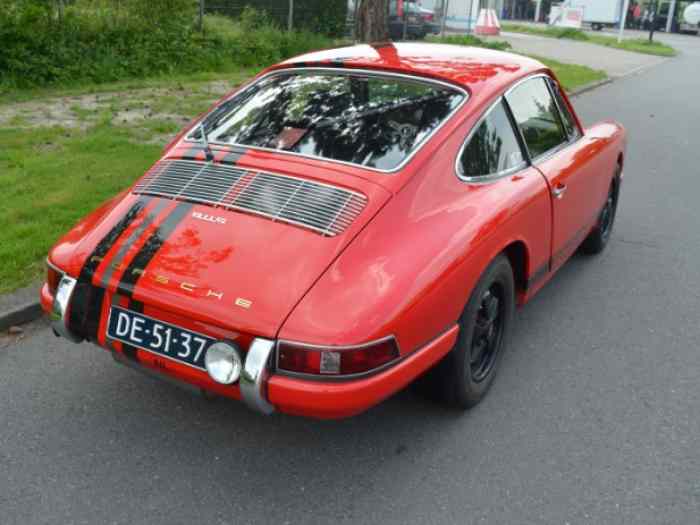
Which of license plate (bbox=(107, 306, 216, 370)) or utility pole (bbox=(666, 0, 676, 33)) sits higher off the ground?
utility pole (bbox=(666, 0, 676, 33))

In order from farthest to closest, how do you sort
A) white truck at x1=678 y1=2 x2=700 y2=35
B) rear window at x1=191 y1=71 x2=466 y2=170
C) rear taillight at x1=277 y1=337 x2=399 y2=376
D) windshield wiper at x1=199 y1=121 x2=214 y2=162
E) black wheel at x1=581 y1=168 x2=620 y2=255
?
1. white truck at x1=678 y1=2 x2=700 y2=35
2. black wheel at x1=581 y1=168 x2=620 y2=255
3. windshield wiper at x1=199 y1=121 x2=214 y2=162
4. rear window at x1=191 y1=71 x2=466 y2=170
5. rear taillight at x1=277 y1=337 x2=399 y2=376

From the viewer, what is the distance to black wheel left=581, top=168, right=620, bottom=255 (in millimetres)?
5207

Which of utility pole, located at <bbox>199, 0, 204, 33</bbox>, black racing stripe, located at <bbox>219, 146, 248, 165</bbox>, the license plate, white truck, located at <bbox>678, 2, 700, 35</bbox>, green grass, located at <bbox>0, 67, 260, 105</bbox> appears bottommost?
green grass, located at <bbox>0, 67, 260, 105</bbox>

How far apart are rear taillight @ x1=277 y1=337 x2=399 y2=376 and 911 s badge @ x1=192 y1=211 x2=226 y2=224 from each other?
0.72 meters

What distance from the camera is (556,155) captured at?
13.0ft

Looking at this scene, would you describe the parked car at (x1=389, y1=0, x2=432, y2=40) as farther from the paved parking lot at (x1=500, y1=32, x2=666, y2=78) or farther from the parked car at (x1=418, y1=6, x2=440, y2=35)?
the paved parking lot at (x1=500, y1=32, x2=666, y2=78)

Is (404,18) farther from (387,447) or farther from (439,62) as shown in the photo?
(387,447)

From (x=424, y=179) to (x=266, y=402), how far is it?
3.84 feet

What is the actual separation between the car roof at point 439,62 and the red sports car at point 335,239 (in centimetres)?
2

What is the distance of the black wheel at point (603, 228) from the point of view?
17.1 feet

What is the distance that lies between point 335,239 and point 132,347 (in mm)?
882

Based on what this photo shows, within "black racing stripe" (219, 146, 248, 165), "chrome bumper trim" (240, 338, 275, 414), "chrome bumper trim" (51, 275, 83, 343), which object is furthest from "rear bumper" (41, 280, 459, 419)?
"black racing stripe" (219, 146, 248, 165)

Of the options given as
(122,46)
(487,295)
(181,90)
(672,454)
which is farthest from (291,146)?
(122,46)

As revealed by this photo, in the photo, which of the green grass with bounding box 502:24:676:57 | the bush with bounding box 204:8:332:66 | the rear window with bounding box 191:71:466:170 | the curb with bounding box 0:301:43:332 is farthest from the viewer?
the green grass with bounding box 502:24:676:57
